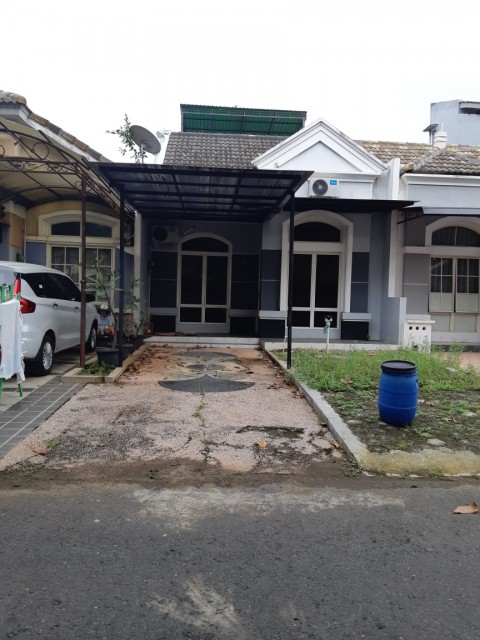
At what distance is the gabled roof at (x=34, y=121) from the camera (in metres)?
7.66

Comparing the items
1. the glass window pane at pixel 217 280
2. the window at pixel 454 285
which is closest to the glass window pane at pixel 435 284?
the window at pixel 454 285

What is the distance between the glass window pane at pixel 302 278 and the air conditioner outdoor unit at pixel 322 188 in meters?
1.68

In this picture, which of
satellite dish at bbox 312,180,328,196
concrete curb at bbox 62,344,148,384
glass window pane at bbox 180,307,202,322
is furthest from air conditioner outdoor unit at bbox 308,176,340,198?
concrete curb at bbox 62,344,148,384

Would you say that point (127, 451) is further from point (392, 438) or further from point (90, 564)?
point (392, 438)

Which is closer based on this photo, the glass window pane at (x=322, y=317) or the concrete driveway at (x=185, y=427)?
the concrete driveway at (x=185, y=427)

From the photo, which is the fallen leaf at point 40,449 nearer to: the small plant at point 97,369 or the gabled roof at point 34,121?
the small plant at point 97,369

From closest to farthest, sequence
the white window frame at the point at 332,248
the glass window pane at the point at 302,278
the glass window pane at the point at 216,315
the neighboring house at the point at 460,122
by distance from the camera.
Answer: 1. the white window frame at the point at 332,248
2. the glass window pane at the point at 302,278
3. the glass window pane at the point at 216,315
4. the neighboring house at the point at 460,122

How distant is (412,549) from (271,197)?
8.16 meters

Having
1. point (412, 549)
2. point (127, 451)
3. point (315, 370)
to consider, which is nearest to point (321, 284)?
point (315, 370)

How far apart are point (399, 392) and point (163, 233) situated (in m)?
9.48

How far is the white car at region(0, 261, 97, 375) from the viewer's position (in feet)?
25.6

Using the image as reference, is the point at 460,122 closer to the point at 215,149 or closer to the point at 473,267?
the point at 473,267

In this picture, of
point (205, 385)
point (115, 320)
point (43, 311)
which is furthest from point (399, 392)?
point (115, 320)

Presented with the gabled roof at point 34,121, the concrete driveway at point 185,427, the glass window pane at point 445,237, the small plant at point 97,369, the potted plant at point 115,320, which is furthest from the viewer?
the glass window pane at point 445,237
